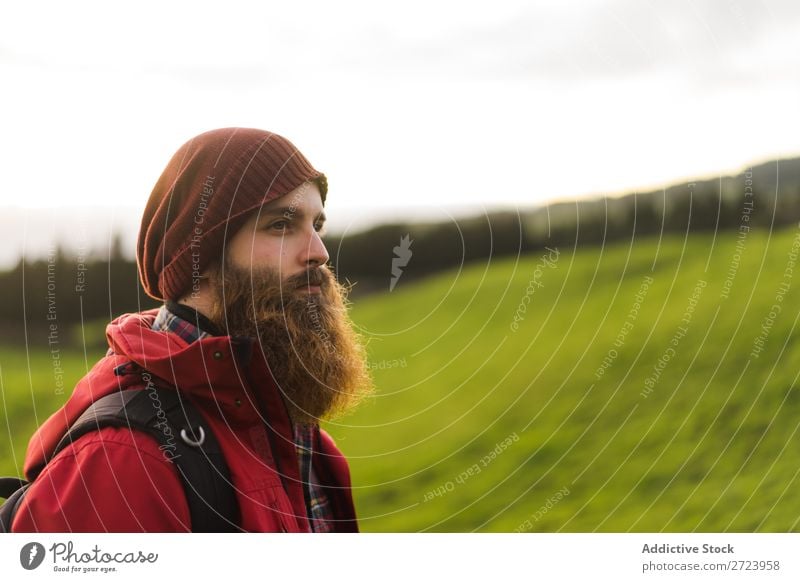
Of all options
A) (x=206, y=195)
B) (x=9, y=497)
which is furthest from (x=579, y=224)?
(x=9, y=497)

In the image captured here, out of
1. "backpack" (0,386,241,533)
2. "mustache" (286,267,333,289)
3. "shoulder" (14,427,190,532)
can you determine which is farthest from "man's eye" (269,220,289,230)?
"shoulder" (14,427,190,532)

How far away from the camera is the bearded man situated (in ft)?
5.01

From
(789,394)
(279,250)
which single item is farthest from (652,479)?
(279,250)

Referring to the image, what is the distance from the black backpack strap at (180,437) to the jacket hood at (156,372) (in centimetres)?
3

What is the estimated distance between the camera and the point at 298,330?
193 cm

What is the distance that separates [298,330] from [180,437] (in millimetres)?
491

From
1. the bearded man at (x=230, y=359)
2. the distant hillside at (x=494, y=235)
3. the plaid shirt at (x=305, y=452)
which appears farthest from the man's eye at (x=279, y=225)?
the distant hillside at (x=494, y=235)

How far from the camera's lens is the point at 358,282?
9.27ft

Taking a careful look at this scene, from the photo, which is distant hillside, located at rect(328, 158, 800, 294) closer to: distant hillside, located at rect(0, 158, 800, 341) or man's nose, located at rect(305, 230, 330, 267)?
distant hillside, located at rect(0, 158, 800, 341)

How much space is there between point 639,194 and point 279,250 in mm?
1481

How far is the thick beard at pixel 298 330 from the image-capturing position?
1.83m

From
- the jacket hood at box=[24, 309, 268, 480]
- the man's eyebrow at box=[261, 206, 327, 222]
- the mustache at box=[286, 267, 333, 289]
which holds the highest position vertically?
the man's eyebrow at box=[261, 206, 327, 222]

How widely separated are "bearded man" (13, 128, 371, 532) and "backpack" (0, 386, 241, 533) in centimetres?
2

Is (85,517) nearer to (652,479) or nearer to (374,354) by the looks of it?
(374,354)
